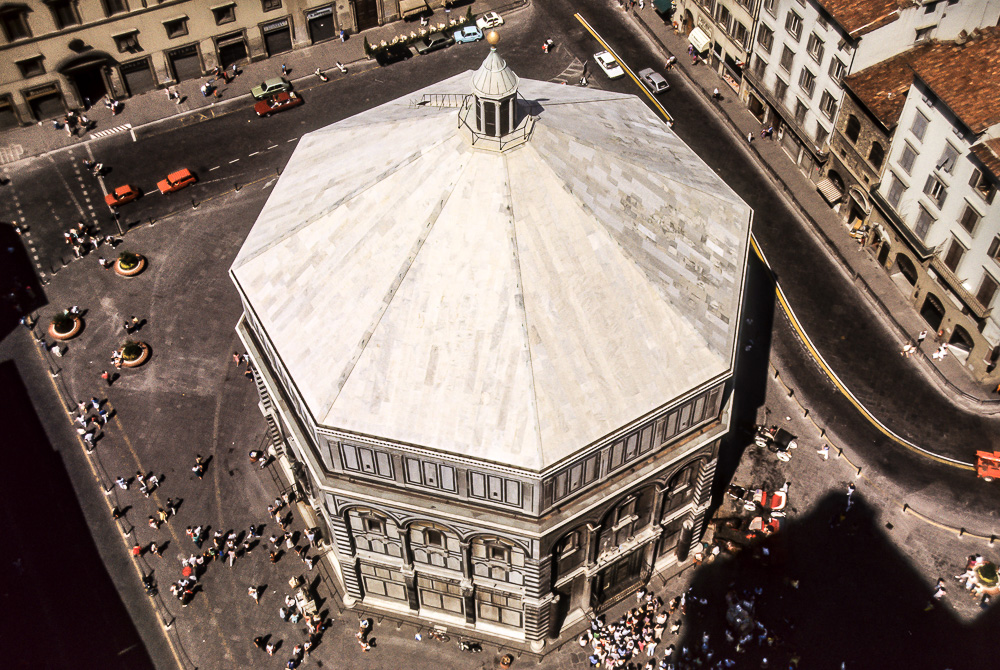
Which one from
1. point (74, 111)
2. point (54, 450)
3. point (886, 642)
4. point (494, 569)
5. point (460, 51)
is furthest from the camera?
point (460, 51)

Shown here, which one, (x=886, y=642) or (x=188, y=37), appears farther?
(x=188, y=37)

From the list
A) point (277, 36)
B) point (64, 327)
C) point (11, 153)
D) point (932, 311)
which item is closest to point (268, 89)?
point (277, 36)

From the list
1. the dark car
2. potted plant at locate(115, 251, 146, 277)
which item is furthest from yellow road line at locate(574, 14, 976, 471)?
potted plant at locate(115, 251, 146, 277)

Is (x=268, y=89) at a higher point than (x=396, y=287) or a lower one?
lower

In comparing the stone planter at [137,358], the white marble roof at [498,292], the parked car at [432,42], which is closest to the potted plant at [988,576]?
the white marble roof at [498,292]

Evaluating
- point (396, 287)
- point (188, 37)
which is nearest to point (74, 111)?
point (188, 37)

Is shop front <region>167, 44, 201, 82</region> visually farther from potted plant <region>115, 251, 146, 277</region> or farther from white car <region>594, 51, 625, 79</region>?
white car <region>594, 51, 625, 79</region>

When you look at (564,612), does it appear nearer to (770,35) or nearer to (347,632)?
(347,632)
